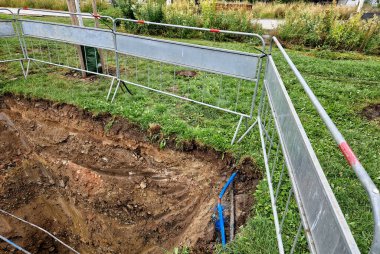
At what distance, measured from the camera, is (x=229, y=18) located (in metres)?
11.4

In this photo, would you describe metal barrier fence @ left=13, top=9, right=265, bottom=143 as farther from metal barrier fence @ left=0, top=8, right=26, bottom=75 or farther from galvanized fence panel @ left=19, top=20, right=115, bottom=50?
metal barrier fence @ left=0, top=8, right=26, bottom=75

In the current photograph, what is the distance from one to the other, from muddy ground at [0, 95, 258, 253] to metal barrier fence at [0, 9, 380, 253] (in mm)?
615

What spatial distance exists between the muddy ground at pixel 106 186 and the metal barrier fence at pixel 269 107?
2.02 ft

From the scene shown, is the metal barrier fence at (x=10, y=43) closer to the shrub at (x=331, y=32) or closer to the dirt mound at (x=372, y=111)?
the dirt mound at (x=372, y=111)

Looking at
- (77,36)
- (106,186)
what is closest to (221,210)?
(106,186)

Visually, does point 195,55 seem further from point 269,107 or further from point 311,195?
point 311,195

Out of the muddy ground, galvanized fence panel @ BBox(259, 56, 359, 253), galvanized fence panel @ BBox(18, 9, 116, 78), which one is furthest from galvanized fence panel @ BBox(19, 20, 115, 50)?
galvanized fence panel @ BBox(259, 56, 359, 253)

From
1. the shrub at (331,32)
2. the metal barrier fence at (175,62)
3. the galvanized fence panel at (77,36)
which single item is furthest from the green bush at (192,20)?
the galvanized fence panel at (77,36)

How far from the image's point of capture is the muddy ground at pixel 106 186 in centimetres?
371

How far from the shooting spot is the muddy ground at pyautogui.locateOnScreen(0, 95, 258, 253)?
12.2 ft

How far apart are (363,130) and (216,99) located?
2799mm

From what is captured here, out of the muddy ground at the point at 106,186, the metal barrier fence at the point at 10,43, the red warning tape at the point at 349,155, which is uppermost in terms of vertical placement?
the red warning tape at the point at 349,155

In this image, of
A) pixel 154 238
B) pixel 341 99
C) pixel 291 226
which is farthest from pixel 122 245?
pixel 341 99

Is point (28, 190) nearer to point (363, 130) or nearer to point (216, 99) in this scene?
point (216, 99)
